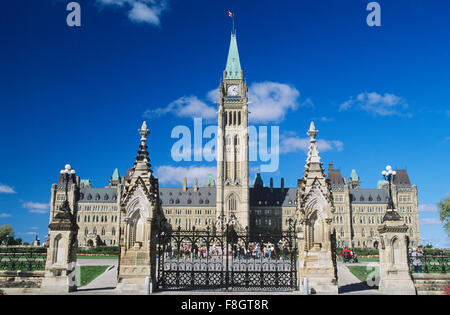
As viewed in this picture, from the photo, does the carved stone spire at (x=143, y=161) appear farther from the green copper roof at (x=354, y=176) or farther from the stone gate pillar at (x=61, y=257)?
the green copper roof at (x=354, y=176)

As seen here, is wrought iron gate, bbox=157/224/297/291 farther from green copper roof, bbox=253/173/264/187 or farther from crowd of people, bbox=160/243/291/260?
green copper roof, bbox=253/173/264/187

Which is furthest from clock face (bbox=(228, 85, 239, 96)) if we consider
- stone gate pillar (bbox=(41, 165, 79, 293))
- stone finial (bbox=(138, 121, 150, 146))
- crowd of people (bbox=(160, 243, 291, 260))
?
stone gate pillar (bbox=(41, 165, 79, 293))

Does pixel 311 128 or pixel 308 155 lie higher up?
pixel 311 128

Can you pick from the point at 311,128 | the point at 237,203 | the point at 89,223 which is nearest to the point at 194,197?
the point at 237,203

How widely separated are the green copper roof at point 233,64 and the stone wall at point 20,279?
362 feet

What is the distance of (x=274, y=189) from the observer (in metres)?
134

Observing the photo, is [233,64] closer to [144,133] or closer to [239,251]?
[239,251]

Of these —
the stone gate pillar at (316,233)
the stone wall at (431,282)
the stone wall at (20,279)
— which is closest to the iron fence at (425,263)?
the stone wall at (431,282)

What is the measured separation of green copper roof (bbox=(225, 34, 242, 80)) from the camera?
122 meters

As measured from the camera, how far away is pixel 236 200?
379ft

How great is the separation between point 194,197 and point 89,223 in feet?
114

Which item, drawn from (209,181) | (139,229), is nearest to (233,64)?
(209,181)

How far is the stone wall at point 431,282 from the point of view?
15.5 m
